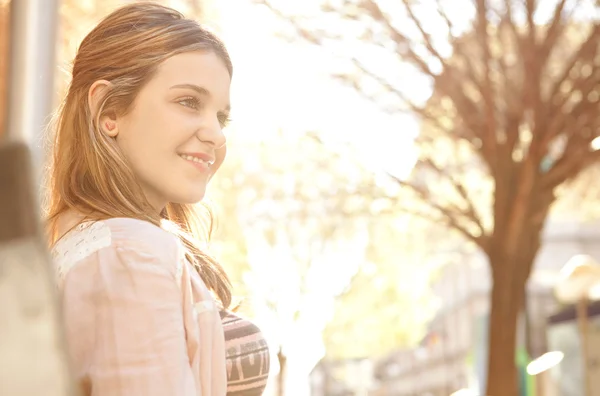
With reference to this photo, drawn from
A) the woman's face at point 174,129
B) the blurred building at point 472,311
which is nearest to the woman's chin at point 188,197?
the woman's face at point 174,129

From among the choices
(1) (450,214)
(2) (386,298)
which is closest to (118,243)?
(1) (450,214)

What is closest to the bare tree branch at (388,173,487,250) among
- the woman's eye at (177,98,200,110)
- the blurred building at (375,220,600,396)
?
the woman's eye at (177,98,200,110)

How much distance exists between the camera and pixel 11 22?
1771mm

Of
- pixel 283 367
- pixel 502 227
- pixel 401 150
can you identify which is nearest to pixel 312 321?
pixel 283 367

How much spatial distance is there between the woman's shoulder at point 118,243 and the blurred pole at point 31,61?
0.60 ft

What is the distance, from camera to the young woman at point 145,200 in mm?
1516

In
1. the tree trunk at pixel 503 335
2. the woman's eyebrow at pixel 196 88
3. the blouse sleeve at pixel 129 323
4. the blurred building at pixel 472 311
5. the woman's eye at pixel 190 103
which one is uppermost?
the woman's eyebrow at pixel 196 88

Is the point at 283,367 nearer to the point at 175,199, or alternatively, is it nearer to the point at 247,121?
the point at 247,121

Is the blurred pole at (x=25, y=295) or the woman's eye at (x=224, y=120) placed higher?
the woman's eye at (x=224, y=120)

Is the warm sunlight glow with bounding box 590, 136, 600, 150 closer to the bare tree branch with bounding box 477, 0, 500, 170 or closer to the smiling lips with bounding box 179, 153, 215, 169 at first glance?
the bare tree branch with bounding box 477, 0, 500, 170

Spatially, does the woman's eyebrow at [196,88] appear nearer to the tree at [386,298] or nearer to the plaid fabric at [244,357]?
the plaid fabric at [244,357]

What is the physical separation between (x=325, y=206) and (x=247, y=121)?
2.09 m

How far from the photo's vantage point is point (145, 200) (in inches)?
73.9

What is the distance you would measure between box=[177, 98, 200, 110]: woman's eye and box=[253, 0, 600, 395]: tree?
5.77 m
